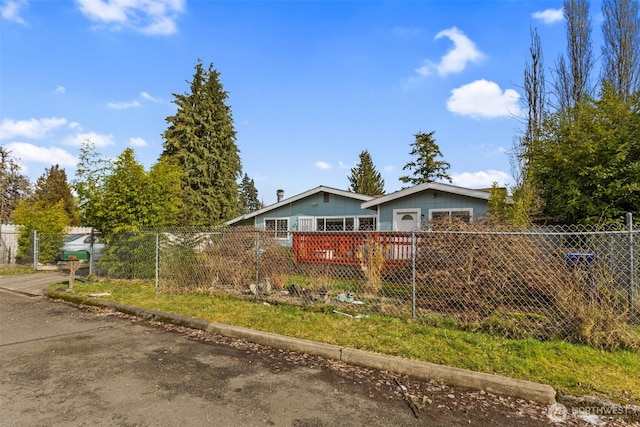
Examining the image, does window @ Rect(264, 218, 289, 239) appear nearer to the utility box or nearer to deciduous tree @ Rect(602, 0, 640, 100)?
the utility box

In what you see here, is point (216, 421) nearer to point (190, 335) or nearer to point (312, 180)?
point (190, 335)

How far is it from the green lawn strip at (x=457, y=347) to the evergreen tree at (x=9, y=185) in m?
34.7

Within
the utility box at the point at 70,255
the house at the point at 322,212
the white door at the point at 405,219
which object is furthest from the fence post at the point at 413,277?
the utility box at the point at 70,255

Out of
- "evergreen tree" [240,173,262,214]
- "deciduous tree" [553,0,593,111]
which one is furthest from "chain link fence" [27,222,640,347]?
"evergreen tree" [240,173,262,214]

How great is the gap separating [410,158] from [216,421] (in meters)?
40.5

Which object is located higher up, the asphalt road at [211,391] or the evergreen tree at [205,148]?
the evergreen tree at [205,148]

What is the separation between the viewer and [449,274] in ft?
17.6

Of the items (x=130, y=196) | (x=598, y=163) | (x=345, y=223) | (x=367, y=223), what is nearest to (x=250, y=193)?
(x=345, y=223)

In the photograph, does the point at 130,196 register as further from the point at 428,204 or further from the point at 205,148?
the point at 205,148

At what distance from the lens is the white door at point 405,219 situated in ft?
45.2

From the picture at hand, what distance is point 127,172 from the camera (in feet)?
31.2

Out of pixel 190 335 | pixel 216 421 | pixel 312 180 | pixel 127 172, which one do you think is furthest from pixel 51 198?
pixel 216 421

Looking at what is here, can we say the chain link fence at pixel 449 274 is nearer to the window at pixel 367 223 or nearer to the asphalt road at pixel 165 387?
the asphalt road at pixel 165 387

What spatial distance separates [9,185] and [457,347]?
1658 inches
